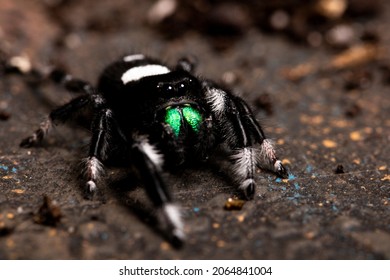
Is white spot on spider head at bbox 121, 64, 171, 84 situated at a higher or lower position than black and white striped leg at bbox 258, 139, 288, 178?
higher

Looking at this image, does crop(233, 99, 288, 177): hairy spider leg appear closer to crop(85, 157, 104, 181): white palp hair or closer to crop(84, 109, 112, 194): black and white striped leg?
crop(84, 109, 112, 194): black and white striped leg

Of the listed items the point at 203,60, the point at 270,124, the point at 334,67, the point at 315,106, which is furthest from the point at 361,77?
the point at 203,60

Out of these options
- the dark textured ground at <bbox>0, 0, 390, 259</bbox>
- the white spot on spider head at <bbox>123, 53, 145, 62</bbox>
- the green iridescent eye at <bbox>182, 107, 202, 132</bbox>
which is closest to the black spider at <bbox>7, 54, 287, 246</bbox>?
the green iridescent eye at <bbox>182, 107, 202, 132</bbox>

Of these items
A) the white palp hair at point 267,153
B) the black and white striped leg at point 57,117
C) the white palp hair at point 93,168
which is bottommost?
the white palp hair at point 267,153

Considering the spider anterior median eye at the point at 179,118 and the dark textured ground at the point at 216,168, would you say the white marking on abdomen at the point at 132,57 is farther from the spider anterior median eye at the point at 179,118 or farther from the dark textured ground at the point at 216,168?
the spider anterior median eye at the point at 179,118

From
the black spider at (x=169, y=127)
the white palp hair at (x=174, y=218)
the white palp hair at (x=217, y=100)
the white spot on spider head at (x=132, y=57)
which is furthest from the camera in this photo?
the white spot on spider head at (x=132, y=57)

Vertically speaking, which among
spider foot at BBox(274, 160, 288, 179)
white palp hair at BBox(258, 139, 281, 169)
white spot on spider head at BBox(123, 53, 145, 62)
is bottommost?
spider foot at BBox(274, 160, 288, 179)

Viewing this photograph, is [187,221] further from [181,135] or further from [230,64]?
[230,64]

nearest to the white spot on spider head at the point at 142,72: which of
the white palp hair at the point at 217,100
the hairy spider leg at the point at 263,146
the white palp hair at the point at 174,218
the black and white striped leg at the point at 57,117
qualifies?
the black and white striped leg at the point at 57,117

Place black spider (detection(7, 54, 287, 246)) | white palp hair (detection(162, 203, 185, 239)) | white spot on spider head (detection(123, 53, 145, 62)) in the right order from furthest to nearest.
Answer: white spot on spider head (detection(123, 53, 145, 62)) < black spider (detection(7, 54, 287, 246)) < white palp hair (detection(162, 203, 185, 239))
